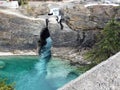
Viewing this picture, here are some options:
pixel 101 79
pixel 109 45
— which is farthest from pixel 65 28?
pixel 101 79

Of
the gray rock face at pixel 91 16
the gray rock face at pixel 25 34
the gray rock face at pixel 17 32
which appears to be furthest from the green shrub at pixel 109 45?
the gray rock face at pixel 17 32

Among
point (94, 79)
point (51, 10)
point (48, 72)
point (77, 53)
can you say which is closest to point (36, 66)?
point (48, 72)

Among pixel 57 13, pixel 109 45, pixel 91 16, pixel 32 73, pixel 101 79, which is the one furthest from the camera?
pixel 57 13

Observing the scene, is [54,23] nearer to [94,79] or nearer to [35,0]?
[35,0]

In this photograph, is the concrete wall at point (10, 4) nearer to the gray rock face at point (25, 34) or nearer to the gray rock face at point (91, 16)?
the gray rock face at point (25, 34)

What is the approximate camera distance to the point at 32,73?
21.7 m

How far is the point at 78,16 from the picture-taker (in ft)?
83.0

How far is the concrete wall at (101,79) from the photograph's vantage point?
9.26 feet

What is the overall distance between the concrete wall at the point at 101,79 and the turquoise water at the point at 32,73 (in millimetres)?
16140

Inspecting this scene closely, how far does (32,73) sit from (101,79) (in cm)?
1904

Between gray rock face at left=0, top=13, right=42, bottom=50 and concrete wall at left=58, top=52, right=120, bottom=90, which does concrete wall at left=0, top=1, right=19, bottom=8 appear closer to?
gray rock face at left=0, top=13, right=42, bottom=50

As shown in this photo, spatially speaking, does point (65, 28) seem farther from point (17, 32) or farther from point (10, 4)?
point (10, 4)

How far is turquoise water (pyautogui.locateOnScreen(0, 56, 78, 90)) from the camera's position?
1947cm

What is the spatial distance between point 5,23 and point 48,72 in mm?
6181
